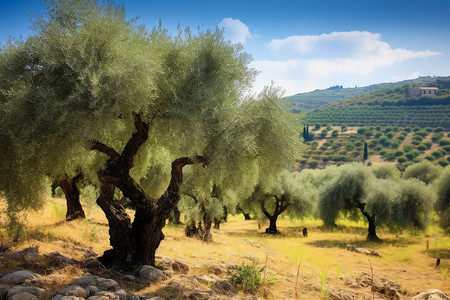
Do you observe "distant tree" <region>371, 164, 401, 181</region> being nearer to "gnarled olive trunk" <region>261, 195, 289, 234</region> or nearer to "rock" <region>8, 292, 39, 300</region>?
"gnarled olive trunk" <region>261, 195, 289, 234</region>

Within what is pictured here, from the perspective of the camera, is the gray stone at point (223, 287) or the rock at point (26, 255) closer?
the rock at point (26, 255)

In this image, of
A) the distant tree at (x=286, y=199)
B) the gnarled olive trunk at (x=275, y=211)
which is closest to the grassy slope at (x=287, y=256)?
the gnarled olive trunk at (x=275, y=211)

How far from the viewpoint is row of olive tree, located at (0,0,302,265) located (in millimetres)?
8883

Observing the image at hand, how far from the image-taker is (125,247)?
11188mm

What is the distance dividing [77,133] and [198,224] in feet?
60.4

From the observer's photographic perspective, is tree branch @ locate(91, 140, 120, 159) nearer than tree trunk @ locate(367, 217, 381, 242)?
Yes

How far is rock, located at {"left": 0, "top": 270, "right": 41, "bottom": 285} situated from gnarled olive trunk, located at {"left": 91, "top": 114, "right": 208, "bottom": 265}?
118 inches

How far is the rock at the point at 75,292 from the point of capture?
7.55 m

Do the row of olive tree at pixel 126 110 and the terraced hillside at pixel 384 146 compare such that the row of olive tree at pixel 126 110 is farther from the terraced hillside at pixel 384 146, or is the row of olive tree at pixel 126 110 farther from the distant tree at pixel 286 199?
the terraced hillside at pixel 384 146

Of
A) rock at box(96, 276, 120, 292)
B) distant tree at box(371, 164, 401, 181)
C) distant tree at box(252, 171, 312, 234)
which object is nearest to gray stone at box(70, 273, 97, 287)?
rock at box(96, 276, 120, 292)

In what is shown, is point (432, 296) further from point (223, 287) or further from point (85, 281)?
point (85, 281)

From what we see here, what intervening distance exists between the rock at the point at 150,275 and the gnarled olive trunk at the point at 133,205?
93 cm

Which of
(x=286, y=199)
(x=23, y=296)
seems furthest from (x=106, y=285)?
(x=286, y=199)

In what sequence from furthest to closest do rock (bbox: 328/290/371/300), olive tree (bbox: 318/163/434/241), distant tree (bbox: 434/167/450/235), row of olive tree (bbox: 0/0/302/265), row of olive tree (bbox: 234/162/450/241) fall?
olive tree (bbox: 318/163/434/241) → row of olive tree (bbox: 234/162/450/241) → distant tree (bbox: 434/167/450/235) → rock (bbox: 328/290/371/300) → row of olive tree (bbox: 0/0/302/265)
